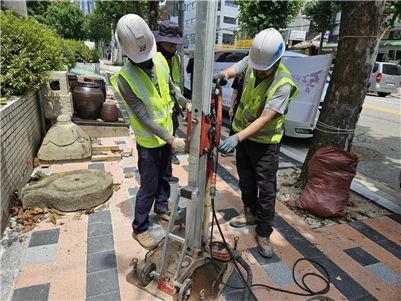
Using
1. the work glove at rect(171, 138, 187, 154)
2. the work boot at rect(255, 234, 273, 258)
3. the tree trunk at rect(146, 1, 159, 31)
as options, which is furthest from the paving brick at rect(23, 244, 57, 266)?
the tree trunk at rect(146, 1, 159, 31)

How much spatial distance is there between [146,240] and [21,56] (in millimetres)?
3462

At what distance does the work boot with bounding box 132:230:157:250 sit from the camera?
265 cm

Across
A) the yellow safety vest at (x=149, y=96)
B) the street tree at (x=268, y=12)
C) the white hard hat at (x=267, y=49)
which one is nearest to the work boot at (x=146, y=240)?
the yellow safety vest at (x=149, y=96)

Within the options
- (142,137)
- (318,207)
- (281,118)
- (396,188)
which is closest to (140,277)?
(142,137)

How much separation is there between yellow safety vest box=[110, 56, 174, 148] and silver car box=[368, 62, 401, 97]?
17.4 meters

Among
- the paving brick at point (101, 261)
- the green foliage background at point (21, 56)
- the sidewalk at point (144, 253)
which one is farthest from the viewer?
the green foliage background at point (21, 56)

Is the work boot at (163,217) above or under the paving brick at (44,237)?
above

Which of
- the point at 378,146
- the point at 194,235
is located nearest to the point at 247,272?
the point at 194,235

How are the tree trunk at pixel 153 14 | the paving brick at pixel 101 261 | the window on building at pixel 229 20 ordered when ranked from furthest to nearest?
the window on building at pixel 229 20
the tree trunk at pixel 153 14
the paving brick at pixel 101 261

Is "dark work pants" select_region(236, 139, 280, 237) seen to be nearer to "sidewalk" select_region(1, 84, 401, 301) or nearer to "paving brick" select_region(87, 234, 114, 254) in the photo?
"sidewalk" select_region(1, 84, 401, 301)

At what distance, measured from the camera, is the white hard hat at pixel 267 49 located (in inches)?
86.9

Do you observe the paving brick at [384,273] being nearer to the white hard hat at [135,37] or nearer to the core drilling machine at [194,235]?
Answer: the core drilling machine at [194,235]

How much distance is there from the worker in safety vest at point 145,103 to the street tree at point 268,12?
16.4m

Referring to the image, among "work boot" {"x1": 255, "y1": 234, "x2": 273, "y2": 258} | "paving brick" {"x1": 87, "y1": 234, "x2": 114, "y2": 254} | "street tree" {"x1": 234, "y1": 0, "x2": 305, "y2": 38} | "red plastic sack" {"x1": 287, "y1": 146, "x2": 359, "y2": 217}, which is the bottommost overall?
"paving brick" {"x1": 87, "y1": 234, "x2": 114, "y2": 254}
